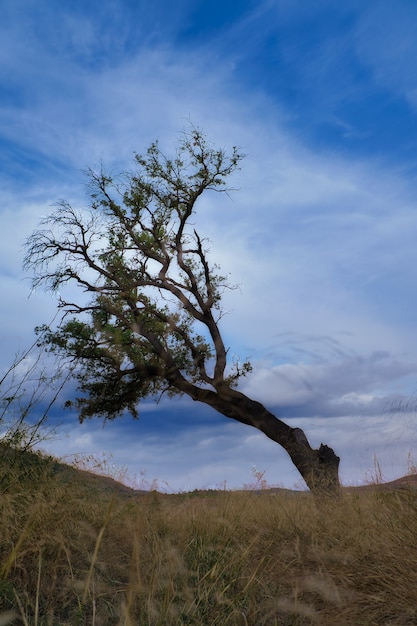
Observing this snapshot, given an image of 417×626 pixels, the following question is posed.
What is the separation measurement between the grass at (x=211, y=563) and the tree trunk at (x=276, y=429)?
6412 mm

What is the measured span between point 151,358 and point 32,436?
9110 mm

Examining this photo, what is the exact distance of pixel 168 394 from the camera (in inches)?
666

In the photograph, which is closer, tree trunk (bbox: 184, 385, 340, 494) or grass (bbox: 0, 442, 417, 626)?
grass (bbox: 0, 442, 417, 626)

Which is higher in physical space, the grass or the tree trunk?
A: the tree trunk

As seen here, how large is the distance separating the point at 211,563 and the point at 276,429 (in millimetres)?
9291

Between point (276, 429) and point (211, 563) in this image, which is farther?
point (276, 429)

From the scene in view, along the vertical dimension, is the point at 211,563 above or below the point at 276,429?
below

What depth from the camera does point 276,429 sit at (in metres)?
14.2

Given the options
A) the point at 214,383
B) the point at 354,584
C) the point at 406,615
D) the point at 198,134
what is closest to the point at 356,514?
the point at 354,584

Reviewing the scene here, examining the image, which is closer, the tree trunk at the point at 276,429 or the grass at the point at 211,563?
the grass at the point at 211,563

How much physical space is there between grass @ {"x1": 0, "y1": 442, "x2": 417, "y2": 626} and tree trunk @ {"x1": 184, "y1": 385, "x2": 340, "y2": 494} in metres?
6.41

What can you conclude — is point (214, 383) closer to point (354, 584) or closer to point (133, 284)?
point (133, 284)

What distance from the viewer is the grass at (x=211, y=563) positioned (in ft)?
13.0

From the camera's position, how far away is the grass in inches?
156
